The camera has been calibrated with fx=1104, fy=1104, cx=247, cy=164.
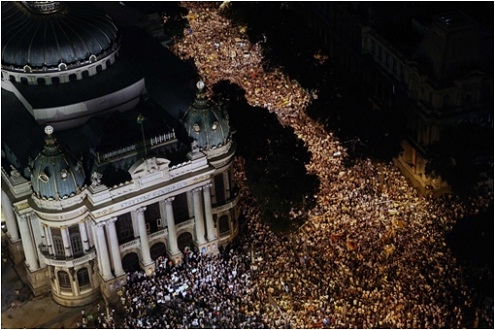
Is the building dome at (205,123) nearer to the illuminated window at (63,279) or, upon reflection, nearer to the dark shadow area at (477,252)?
the illuminated window at (63,279)

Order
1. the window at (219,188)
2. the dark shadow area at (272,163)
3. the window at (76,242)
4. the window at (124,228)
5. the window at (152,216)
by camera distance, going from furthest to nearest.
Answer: the window at (219,188) → the dark shadow area at (272,163) → the window at (152,216) → the window at (124,228) → the window at (76,242)

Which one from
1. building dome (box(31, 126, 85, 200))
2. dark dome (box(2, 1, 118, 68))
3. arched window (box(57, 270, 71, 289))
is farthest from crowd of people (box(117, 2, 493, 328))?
dark dome (box(2, 1, 118, 68))

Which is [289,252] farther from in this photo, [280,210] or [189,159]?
[189,159]

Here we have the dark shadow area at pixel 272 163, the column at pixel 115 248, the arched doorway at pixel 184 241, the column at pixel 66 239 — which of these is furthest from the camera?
the arched doorway at pixel 184 241

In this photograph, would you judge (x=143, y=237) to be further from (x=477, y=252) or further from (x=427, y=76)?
(x=427, y=76)

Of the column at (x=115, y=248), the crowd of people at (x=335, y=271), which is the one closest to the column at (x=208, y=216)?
the crowd of people at (x=335, y=271)

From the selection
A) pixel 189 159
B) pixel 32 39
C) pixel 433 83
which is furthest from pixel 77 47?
pixel 433 83

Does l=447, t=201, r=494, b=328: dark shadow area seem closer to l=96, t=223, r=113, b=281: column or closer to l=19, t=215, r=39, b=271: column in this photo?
l=96, t=223, r=113, b=281: column

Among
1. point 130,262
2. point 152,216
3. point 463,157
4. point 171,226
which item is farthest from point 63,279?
point 463,157
